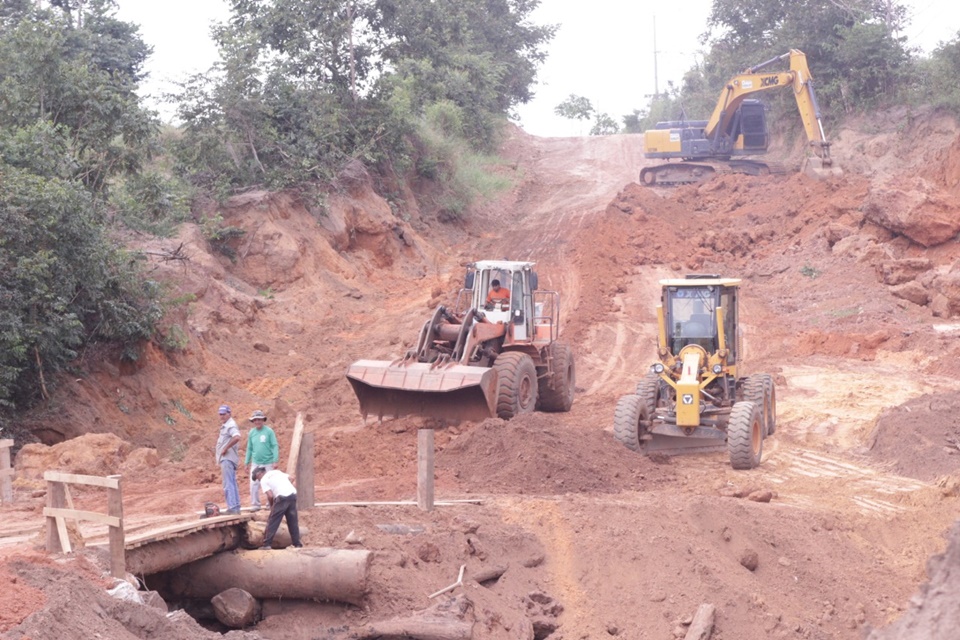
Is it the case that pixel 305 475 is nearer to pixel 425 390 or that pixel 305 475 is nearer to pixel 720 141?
pixel 425 390

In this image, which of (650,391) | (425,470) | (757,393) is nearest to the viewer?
(425,470)

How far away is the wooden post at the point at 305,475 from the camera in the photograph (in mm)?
11320

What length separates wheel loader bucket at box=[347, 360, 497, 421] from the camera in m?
15.4

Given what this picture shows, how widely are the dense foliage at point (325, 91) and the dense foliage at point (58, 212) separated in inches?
228

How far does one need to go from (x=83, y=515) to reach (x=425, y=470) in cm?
401

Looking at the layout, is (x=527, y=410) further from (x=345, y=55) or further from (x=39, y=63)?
(x=345, y=55)

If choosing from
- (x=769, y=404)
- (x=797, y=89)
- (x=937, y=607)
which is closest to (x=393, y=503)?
(x=769, y=404)

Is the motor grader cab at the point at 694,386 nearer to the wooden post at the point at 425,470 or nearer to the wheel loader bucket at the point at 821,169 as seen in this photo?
the wooden post at the point at 425,470

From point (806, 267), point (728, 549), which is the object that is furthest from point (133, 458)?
point (806, 267)

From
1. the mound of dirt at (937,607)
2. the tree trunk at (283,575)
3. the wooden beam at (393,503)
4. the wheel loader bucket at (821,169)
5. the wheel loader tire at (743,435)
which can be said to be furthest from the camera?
the wheel loader bucket at (821,169)

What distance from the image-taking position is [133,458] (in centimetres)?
1486

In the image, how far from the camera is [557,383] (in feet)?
60.2

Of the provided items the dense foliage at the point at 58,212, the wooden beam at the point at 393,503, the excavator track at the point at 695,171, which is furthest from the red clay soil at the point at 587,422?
the excavator track at the point at 695,171

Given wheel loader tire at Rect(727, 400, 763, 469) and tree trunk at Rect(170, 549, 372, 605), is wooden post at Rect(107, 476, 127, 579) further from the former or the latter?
wheel loader tire at Rect(727, 400, 763, 469)
